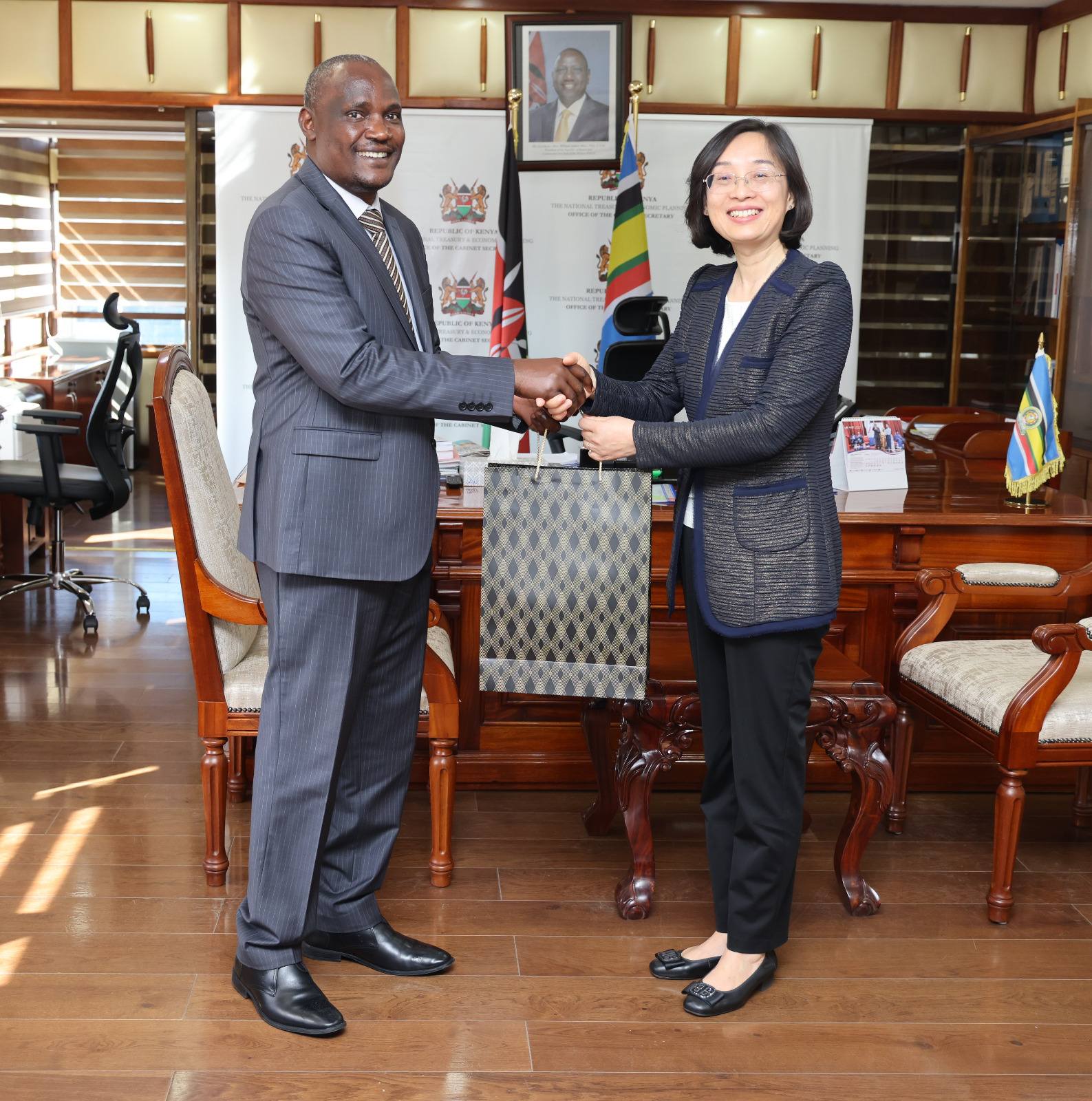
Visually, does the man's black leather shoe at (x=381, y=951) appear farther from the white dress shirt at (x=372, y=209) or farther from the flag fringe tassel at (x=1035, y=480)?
the flag fringe tassel at (x=1035, y=480)

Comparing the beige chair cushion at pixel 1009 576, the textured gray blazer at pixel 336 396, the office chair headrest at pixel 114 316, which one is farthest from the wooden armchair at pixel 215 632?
the office chair headrest at pixel 114 316

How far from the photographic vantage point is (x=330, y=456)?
2.17 meters

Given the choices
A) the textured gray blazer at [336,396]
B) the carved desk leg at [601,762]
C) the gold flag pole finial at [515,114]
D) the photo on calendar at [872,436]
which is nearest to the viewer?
the textured gray blazer at [336,396]

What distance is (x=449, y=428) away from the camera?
631 centimetres

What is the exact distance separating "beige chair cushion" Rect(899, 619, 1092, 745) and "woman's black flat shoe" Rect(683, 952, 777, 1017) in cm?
82

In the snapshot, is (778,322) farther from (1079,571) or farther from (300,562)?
(1079,571)

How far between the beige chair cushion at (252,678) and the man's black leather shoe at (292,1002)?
60 centimetres

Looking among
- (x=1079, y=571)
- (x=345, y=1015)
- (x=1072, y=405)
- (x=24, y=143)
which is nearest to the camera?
(x=345, y=1015)

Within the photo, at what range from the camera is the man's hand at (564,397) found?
2.30 metres

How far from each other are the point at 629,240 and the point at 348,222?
313 cm

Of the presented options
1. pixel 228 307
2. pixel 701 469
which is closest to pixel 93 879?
pixel 701 469

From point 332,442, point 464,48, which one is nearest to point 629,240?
point 464,48

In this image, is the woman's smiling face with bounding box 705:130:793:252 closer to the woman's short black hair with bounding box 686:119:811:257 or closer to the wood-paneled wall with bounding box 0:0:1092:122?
the woman's short black hair with bounding box 686:119:811:257

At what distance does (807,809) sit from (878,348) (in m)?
3.66
